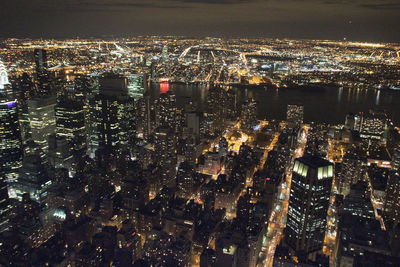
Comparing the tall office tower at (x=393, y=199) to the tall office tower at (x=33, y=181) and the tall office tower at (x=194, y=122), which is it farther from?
the tall office tower at (x=33, y=181)

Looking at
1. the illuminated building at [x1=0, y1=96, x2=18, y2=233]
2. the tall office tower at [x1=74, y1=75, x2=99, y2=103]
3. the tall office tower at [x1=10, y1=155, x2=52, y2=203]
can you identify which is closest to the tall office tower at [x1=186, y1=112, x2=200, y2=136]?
the tall office tower at [x1=74, y1=75, x2=99, y2=103]

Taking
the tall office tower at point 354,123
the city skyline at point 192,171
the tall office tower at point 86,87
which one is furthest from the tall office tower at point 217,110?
the tall office tower at point 86,87

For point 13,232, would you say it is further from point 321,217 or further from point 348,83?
point 348,83

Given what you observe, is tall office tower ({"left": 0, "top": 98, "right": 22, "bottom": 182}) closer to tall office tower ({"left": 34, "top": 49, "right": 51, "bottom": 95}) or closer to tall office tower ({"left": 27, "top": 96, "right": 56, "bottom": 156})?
tall office tower ({"left": 27, "top": 96, "right": 56, "bottom": 156})

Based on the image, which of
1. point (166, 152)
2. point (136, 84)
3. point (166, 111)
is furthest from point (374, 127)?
point (136, 84)

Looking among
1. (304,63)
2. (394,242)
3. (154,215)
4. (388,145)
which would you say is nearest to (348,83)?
(304,63)

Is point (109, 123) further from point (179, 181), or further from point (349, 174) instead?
point (349, 174)
